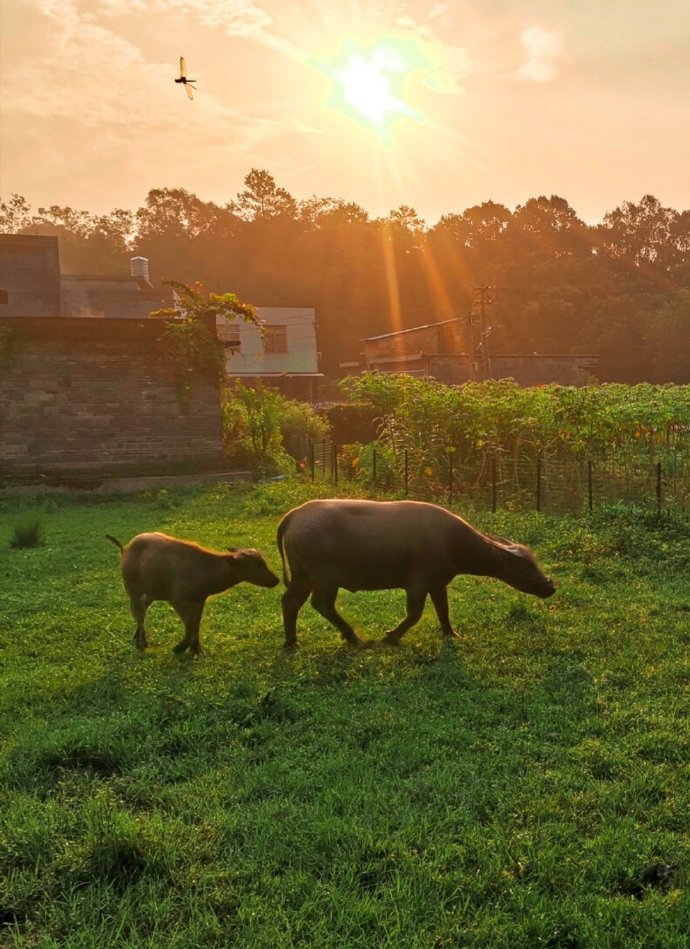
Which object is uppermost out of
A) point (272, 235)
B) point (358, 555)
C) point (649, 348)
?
point (272, 235)

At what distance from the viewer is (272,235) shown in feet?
220

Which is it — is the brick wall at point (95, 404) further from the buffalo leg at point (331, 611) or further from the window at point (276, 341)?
the window at point (276, 341)

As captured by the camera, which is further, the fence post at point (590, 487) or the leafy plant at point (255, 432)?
the leafy plant at point (255, 432)

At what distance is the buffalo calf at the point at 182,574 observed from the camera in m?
6.13

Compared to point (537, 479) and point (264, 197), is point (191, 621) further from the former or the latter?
point (264, 197)

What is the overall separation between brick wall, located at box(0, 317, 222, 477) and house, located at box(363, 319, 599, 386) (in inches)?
778

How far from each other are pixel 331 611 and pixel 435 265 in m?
62.8

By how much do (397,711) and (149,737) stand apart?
1.53m

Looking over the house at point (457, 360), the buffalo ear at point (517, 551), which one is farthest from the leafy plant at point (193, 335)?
the house at point (457, 360)

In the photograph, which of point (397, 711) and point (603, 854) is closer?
point (603, 854)

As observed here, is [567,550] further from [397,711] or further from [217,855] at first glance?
[217,855]

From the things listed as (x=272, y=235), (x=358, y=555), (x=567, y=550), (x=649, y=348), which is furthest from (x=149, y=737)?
(x=272, y=235)

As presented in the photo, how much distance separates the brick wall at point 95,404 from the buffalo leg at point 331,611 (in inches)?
519

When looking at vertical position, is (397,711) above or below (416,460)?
below
